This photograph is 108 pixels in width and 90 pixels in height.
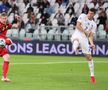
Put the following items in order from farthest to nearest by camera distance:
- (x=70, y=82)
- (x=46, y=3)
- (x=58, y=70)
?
(x=46, y=3) < (x=58, y=70) < (x=70, y=82)

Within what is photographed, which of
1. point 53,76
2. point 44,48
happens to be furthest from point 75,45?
point 44,48

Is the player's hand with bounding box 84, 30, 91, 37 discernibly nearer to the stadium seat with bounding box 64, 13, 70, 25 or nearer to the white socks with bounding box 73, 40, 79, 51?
the white socks with bounding box 73, 40, 79, 51

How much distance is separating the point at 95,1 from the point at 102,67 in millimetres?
7625

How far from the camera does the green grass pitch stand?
1411cm

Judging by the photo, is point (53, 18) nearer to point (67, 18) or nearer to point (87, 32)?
point (67, 18)

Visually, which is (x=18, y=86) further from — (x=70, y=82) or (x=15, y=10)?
(x=15, y=10)

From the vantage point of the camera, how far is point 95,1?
1104 inches

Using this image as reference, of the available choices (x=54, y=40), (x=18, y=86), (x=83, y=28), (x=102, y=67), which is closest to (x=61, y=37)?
(x=54, y=40)

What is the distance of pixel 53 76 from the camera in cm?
1709

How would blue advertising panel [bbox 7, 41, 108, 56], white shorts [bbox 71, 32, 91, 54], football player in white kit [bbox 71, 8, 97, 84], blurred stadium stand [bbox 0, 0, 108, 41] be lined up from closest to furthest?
football player in white kit [bbox 71, 8, 97, 84] < white shorts [bbox 71, 32, 91, 54] < blurred stadium stand [bbox 0, 0, 108, 41] < blue advertising panel [bbox 7, 41, 108, 56]

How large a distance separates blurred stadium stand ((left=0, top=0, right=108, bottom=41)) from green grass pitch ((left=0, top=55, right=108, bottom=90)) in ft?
12.0

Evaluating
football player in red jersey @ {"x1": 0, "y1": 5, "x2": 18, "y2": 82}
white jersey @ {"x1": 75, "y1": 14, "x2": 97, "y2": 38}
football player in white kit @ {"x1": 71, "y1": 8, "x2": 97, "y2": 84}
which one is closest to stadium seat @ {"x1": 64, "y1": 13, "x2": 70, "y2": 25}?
football player in white kit @ {"x1": 71, "y1": 8, "x2": 97, "y2": 84}

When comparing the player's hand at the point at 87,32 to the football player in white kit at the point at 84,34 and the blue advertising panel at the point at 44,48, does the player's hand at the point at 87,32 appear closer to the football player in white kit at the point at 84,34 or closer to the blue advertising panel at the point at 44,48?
the football player in white kit at the point at 84,34

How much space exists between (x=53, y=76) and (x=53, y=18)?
11.4m
